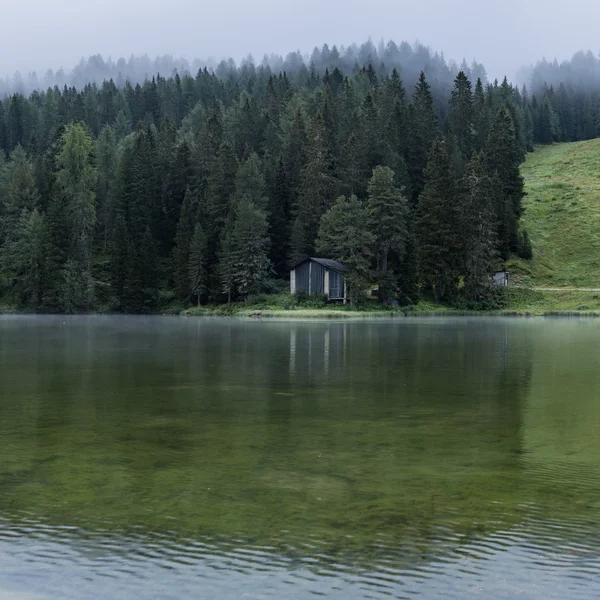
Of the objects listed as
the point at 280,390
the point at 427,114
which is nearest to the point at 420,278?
the point at 427,114

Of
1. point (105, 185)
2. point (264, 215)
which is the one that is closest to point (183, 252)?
point (264, 215)

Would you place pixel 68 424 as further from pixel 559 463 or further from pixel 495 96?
pixel 495 96

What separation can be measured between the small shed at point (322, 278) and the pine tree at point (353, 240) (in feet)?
5.31

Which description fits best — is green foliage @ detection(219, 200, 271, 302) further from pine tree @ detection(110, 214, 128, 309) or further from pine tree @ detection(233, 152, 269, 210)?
pine tree @ detection(110, 214, 128, 309)

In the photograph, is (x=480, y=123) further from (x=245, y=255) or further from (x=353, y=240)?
(x=245, y=255)

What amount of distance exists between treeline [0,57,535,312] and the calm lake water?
60826 millimetres

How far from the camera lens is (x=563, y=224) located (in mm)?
110938

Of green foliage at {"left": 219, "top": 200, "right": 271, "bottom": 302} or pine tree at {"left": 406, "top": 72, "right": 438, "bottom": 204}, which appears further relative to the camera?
pine tree at {"left": 406, "top": 72, "right": 438, "bottom": 204}

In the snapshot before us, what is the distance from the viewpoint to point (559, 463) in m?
14.1

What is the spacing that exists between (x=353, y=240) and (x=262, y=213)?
15.7 m

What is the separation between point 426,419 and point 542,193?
11227 cm

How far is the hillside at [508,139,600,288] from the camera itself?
3819 inches

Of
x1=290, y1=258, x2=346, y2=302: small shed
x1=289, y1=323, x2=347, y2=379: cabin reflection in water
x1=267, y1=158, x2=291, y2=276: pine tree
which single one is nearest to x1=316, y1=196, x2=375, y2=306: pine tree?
x1=290, y1=258, x2=346, y2=302: small shed

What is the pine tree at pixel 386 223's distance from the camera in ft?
279
